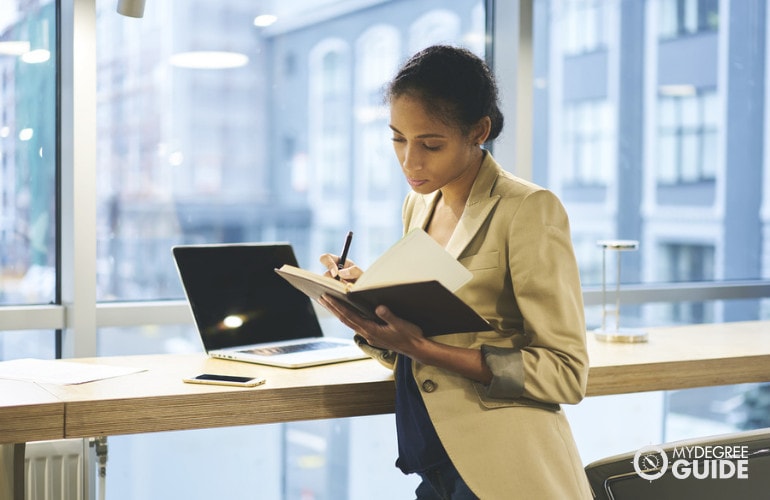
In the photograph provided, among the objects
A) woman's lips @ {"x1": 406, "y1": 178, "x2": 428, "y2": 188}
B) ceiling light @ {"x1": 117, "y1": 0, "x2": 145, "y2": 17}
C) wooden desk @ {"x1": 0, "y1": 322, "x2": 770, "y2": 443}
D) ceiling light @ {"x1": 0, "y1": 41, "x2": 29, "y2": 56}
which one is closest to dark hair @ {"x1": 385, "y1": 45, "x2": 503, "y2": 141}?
woman's lips @ {"x1": 406, "y1": 178, "x2": 428, "y2": 188}

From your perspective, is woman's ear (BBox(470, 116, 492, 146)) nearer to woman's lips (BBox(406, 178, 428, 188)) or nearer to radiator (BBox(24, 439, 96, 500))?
woman's lips (BBox(406, 178, 428, 188))

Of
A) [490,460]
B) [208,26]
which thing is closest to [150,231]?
[208,26]

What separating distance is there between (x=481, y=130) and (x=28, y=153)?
1654mm

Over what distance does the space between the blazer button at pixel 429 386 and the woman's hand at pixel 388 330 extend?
0.07 meters

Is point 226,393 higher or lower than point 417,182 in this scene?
lower

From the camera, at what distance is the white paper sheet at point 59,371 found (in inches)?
69.5

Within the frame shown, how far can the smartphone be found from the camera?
174cm

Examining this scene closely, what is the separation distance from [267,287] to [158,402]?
0.58 metres

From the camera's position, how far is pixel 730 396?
3.86 metres

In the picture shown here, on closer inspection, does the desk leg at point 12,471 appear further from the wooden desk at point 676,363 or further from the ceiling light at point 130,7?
the wooden desk at point 676,363

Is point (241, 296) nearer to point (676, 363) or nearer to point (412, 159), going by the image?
point (412, 159)

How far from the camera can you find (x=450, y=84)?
1512mm

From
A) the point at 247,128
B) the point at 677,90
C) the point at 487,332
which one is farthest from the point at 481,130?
the point at 677,90

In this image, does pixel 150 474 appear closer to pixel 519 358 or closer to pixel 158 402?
pixel 158 402
